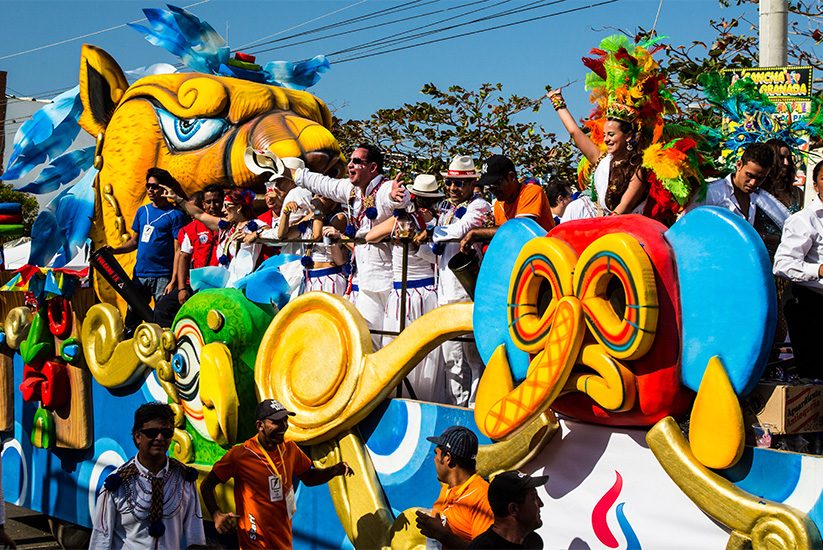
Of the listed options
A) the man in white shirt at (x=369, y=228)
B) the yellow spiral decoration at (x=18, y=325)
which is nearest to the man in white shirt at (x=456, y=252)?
the man in white shirt at (x=369, y=228)

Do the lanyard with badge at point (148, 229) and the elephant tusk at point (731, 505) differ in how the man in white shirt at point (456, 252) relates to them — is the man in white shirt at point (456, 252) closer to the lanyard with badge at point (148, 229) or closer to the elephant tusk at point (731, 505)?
the elephant tusk at point (731, 505)

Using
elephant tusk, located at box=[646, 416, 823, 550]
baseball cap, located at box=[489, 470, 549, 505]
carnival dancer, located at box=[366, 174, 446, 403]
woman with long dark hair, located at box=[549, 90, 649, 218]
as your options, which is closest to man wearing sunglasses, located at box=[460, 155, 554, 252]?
carnival dancer, located at box=[366, 174, 446, 403]

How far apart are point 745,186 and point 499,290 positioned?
128cm

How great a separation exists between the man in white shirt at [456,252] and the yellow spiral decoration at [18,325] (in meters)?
4.56

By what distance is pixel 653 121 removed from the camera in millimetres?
4285

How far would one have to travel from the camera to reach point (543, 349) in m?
4.02

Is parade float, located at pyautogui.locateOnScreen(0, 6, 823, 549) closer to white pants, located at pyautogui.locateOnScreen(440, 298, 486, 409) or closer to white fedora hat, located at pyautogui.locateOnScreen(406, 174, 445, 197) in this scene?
white pants, located at pyautogui.locateOnScreen(440, 298, 486, 409)

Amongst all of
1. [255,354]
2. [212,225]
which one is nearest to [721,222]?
[255,354]

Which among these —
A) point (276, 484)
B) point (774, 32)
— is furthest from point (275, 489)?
point (774, 32)

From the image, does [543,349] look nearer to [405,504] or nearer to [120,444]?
[405,504]

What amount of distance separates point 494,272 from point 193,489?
1.77 m

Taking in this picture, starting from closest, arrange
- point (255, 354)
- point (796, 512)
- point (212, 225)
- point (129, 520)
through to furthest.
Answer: point (796, 512)
point (129, 520)
point (255, 354)
point (212, 225)

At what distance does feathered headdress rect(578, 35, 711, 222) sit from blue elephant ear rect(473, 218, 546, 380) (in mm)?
597

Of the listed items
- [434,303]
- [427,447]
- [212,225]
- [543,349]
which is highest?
[212,225]
